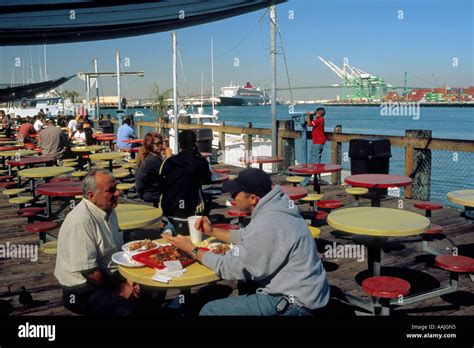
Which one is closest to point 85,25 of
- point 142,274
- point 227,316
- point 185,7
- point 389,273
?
point 185,7

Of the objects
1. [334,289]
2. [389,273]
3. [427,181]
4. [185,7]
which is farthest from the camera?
[427,181]

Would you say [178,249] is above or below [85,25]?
below

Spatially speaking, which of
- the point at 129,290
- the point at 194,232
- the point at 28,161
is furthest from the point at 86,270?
the point at 28,161

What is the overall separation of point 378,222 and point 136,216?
1921 millimetres

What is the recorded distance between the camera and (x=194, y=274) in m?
2.38

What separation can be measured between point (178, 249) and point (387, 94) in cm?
10263

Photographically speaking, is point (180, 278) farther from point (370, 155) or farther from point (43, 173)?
point (370, 155)

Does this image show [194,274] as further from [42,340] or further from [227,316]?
[42,340]

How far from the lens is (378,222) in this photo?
349cm

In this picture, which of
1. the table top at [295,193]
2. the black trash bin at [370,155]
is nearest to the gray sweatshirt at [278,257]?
the table top at [295,193]

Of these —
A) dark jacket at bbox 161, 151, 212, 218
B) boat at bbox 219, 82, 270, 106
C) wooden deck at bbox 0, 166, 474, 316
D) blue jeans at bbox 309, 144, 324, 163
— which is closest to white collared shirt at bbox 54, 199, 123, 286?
wooden deck at bbox 0, 166, 474, 316

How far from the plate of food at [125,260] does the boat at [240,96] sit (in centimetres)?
13050

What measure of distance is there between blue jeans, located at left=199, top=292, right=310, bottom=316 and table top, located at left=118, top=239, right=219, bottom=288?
0.19 m

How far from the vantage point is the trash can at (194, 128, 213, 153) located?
482 inches
